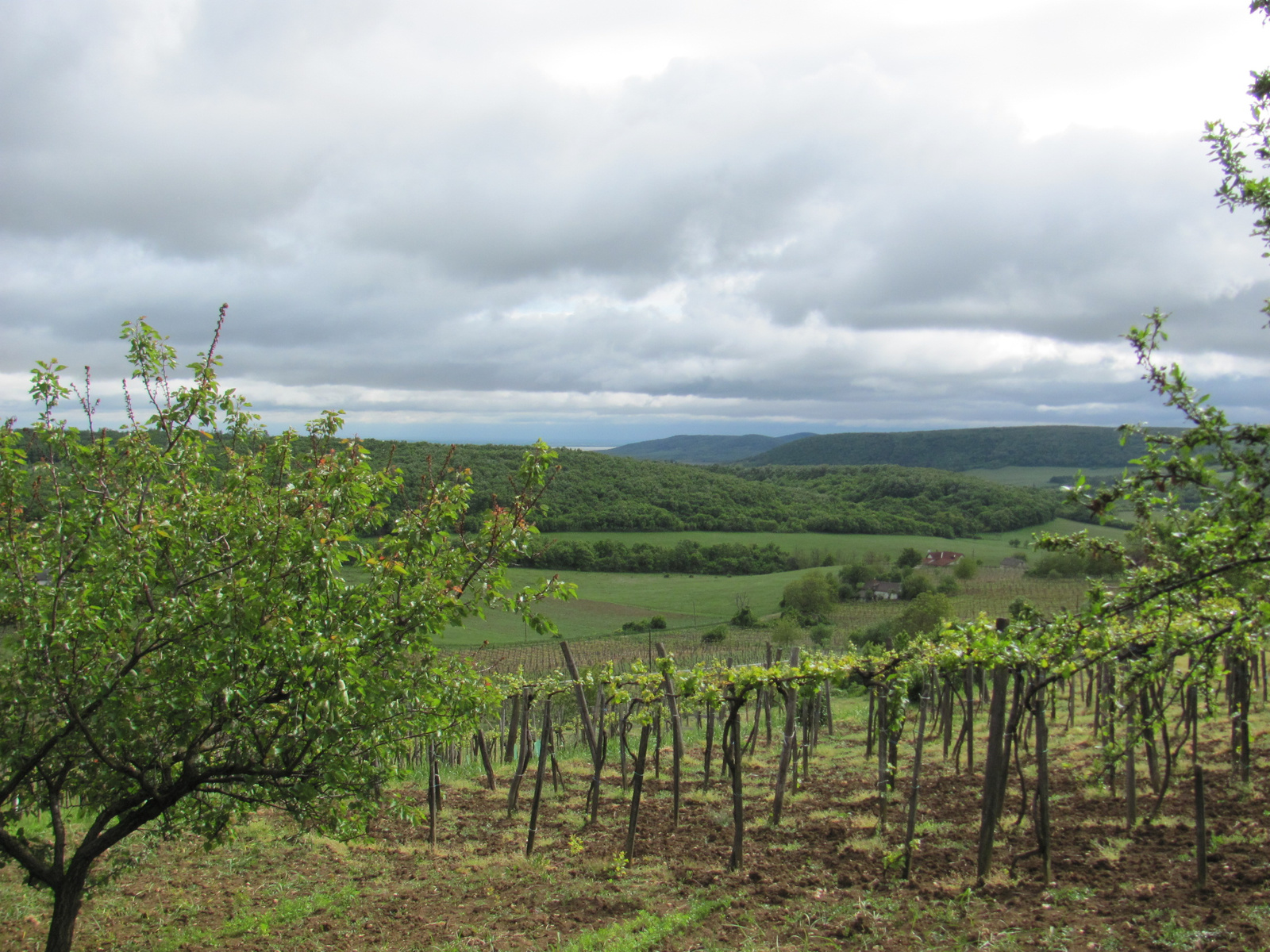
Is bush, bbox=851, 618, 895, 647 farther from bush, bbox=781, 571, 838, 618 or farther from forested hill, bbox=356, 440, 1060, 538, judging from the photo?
forested hill, bbox=356, 440, 1060, 538

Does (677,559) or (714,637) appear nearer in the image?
(714,637)

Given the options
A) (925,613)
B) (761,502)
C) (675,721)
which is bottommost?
Answer: (925,613)

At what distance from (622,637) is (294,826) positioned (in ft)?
135

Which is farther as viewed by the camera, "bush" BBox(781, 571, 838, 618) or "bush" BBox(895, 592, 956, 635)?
"bush" BBox(781, 571, 838, 618)

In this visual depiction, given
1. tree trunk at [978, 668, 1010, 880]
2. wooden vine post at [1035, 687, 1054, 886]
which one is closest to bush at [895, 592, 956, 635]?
wooden vine post at [1035, 687, 1054, 886]

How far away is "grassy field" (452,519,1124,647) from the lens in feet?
175

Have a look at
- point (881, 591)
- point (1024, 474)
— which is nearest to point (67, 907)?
point (881, 591)

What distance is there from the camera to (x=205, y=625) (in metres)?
4.68

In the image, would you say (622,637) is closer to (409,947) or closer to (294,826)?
(294,826)

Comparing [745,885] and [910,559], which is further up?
[745,885]

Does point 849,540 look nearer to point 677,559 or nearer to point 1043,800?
point 677,559

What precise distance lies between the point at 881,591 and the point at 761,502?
45.2 metres

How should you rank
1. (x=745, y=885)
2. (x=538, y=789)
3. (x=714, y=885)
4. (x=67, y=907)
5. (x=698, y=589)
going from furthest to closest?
(x=698, y=589)
(x=538, y=789)
(x=714, y=885)
(x=745, y=885)
(x=67, y=907)

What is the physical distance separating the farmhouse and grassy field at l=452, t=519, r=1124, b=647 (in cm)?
455
